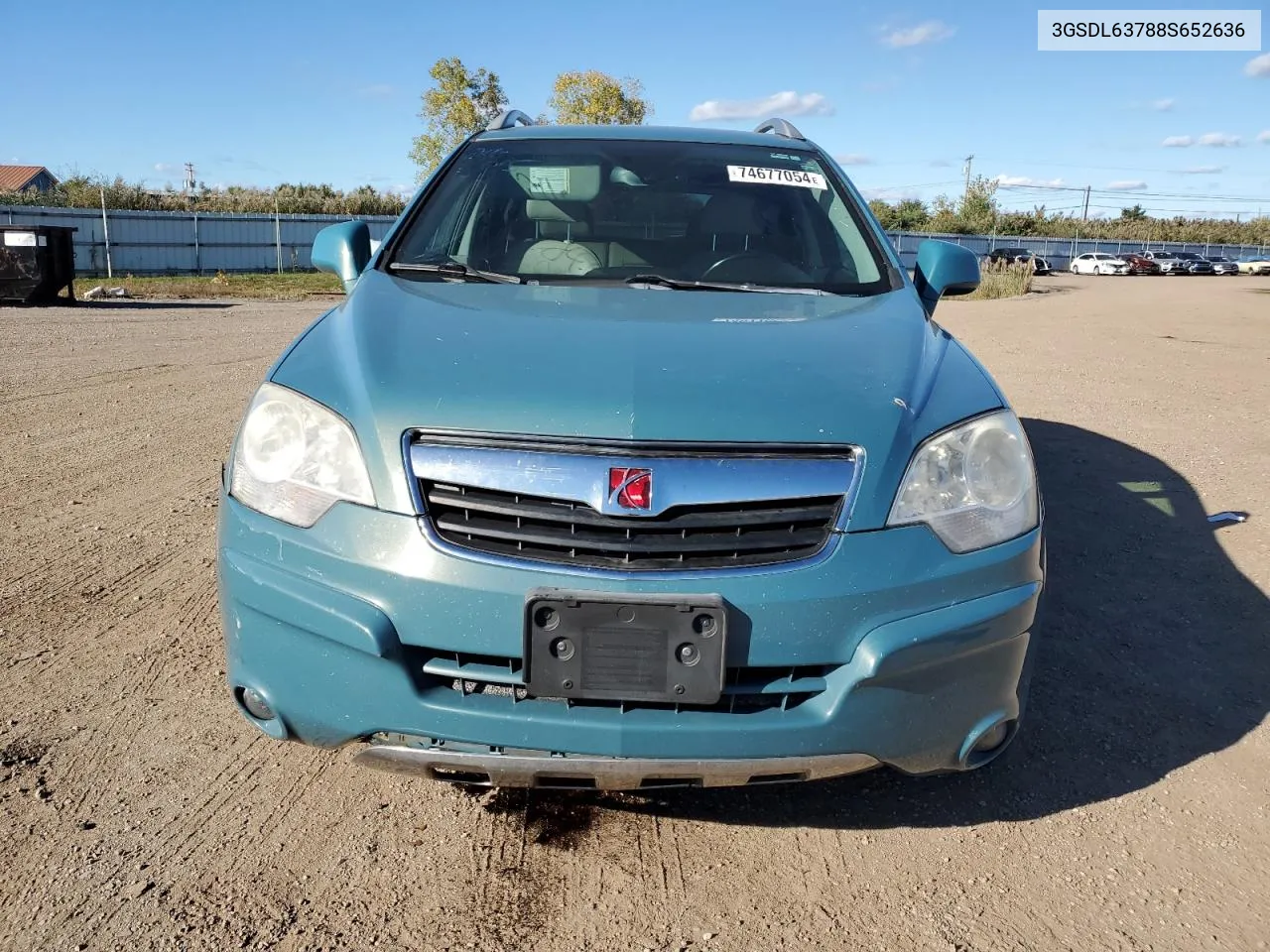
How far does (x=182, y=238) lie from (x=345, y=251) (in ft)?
103

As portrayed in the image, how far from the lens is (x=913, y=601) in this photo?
2.05 m

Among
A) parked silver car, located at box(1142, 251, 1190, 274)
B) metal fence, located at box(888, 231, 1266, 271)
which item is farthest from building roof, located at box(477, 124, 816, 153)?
parked silver car, located at box(1142, 251, 1190, 274)

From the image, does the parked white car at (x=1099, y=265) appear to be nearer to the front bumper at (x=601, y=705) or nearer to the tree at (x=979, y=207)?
the tree at (x=979, y=207)

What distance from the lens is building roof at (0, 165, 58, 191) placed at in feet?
184

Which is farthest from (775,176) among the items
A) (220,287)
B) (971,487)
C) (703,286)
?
(220,287)

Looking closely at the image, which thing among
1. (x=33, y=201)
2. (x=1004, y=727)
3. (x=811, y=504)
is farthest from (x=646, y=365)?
(x=33, y=201)

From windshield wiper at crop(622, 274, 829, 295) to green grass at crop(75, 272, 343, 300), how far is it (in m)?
19.1

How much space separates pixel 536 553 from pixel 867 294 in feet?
4.93

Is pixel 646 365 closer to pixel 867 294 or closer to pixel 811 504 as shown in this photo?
pixel 811 504

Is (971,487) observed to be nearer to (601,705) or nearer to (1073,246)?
(601,705)

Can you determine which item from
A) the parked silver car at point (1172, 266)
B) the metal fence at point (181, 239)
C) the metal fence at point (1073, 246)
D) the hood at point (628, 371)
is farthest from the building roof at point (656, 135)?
the parked silver car at point (1172, 266)

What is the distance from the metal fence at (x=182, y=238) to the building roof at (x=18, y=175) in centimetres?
3062

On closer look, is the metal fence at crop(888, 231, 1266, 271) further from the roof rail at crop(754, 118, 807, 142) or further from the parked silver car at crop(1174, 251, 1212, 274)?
the roof rail at crop(754, 118, 807, 142)

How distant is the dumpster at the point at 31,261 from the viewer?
16.5 m
